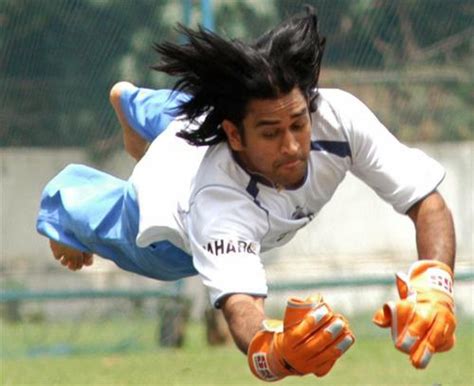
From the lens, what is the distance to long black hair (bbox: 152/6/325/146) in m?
5.74

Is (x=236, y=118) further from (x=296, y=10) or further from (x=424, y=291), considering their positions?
(x=296, y=10)

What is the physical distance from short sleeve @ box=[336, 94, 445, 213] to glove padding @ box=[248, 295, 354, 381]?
3.51 ft

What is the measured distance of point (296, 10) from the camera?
473 inches

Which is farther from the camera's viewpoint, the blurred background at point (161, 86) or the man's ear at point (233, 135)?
the blurred background at point (161, 86)

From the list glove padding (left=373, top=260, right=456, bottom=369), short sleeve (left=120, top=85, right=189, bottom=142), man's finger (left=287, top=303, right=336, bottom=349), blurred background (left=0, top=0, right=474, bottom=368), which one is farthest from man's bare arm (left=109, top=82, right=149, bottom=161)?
blurred background (left=0, top=0, right=474, bottom=368)

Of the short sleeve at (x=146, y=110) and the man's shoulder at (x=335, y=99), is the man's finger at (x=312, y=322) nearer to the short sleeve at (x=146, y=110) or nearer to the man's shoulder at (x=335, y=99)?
the man's shoulder at (x=335, y=99)

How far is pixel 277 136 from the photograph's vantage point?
567cm

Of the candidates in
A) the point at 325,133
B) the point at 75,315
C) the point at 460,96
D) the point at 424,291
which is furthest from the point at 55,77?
the point at 424,291

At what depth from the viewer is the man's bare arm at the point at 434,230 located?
570 centimetres

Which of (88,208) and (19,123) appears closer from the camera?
(88,208)

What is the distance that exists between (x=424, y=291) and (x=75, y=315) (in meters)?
7.15

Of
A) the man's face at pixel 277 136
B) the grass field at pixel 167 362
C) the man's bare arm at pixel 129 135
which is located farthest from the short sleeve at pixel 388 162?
the grass field at pixel 167 362

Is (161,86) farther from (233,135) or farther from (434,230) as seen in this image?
(434,230)

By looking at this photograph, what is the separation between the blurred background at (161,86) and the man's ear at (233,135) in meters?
6.21
